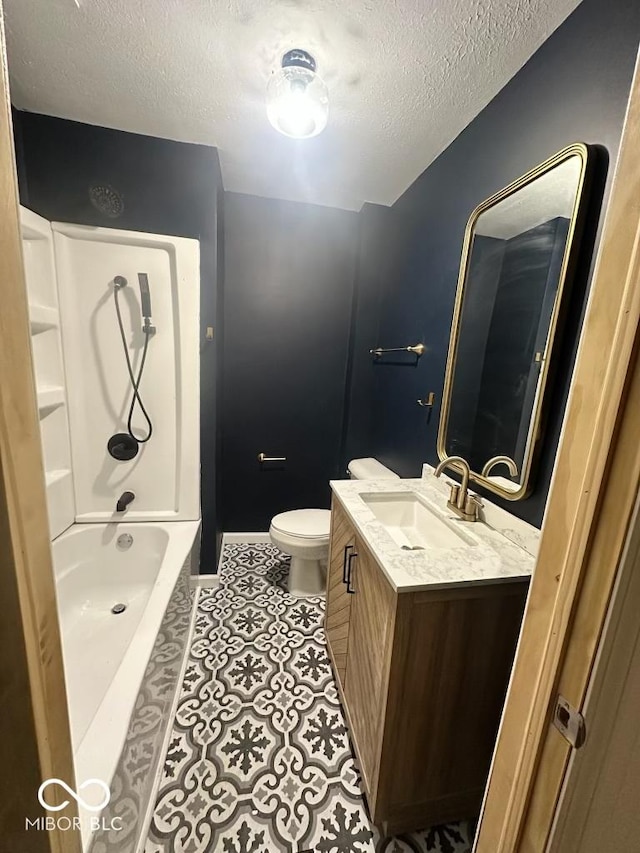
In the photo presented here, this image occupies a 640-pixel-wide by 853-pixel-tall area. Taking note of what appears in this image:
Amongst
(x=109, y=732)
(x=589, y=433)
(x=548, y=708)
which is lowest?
(x=109, y=732)

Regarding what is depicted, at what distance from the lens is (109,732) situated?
94 cm

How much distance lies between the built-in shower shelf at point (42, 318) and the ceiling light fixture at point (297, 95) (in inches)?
53.0

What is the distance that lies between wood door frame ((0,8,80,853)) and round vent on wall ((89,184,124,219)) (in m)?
1.75

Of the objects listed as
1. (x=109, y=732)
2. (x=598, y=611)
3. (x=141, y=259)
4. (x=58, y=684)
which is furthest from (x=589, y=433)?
(x=141, y=259)

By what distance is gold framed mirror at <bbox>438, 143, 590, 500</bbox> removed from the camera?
1.10 meters

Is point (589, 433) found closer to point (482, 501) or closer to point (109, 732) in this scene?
point (482, 501)

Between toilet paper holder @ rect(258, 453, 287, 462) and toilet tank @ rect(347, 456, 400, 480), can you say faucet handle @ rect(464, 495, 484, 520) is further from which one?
toilet paper holder @ rect(258, 453, 287, 462)

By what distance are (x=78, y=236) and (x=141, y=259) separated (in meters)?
0.29

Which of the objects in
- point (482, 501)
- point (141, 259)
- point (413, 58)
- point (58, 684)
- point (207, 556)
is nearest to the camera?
point (58, 684)

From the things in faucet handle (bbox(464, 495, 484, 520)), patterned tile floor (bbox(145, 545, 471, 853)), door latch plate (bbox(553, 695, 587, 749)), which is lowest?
patterned tile floor (bbox(145, 545, 471, 853))

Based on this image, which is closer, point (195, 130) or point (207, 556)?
point (195, 130)

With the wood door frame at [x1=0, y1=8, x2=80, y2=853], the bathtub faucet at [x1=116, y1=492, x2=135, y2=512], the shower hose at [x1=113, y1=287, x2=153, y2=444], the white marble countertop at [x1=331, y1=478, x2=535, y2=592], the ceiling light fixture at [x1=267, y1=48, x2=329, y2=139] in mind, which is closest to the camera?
the wood door frame at [x1=0, y1=8, x2=80, y2=853]

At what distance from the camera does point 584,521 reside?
478 mm

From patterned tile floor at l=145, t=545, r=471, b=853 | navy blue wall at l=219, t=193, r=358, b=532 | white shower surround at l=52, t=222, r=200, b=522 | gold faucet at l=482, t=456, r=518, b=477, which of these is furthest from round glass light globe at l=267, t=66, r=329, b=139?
patterned tile floor at l=145, t=545, r=471, b=853
